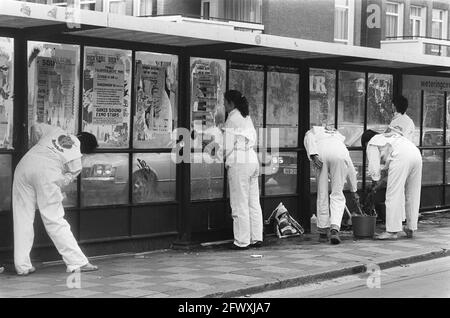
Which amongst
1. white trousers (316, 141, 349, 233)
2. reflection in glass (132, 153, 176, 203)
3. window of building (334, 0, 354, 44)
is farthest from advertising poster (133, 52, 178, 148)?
window of building (334, 0, 354, 44)

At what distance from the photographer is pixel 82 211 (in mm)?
10297

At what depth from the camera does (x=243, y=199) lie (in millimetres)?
11195

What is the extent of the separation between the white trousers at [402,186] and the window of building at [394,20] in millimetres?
16732

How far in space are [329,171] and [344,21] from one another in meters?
15.9

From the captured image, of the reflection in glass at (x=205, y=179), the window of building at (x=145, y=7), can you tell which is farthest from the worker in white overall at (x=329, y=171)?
the window of building at (x=145, y=7)

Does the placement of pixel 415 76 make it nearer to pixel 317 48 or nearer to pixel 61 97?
pixel 317 48

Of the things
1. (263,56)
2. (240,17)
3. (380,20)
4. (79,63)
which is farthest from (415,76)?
(380,20)

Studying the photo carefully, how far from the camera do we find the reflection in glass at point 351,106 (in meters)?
13.7

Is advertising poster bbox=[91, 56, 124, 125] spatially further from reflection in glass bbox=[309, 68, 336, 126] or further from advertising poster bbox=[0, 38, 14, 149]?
reflection in glass bbox=[309, 68, 336, 126]

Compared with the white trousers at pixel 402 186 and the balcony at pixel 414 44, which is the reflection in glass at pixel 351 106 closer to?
the white trousers at pixel 402 186

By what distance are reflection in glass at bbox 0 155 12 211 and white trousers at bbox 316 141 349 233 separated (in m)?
4.35

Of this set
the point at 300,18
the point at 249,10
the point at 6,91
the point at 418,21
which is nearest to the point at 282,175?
the point at 6,91
